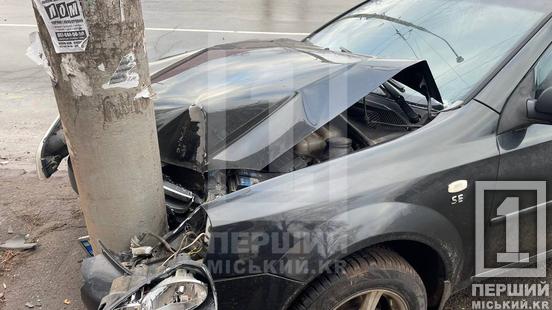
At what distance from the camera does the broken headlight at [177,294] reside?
171cm

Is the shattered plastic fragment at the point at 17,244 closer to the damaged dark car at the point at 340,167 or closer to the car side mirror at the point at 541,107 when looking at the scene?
the damaged dark car at the point at 340,167

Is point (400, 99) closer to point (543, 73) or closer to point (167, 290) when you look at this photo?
point (543, 73)

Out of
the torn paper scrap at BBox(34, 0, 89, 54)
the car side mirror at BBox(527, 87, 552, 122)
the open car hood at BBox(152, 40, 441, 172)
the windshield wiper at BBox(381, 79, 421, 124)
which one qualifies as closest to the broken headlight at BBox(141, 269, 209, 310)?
the open car hood at BBox(152, 40, 441, 172)

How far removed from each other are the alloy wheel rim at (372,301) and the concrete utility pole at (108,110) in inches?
36.1

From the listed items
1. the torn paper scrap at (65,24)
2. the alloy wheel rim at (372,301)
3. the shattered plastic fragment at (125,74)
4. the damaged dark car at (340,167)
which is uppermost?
the torn paper scrap at (65,24)

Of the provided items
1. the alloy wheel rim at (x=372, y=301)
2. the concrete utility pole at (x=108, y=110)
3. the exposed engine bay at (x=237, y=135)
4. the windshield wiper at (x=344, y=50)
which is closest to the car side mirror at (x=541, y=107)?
the exposed engine bay at (x=237, y=135)

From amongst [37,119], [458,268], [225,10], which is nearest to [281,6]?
[225,10]

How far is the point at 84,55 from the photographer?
185 centimetres

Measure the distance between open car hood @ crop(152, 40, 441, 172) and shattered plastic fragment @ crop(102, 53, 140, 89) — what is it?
51cm

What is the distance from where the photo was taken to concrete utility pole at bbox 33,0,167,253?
1822 millimetres

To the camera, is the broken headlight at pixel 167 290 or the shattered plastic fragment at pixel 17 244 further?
the shattered plastic fragment at pixel 17 244

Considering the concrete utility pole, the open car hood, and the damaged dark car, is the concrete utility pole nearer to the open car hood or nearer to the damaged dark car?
the damaged dark car

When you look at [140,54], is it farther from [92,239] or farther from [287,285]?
[287,285]

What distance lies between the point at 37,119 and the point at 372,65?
13.7 feet
